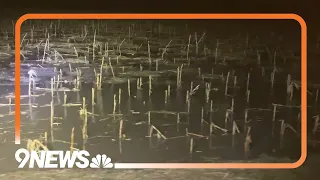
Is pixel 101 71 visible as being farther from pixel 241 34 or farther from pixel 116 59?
pixel 241 34

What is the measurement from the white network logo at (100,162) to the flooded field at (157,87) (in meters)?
0.04

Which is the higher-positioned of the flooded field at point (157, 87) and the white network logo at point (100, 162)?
the flooded field at point (157, 87)

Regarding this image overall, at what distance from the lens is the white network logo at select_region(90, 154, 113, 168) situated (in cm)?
114

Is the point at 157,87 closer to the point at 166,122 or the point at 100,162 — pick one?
the point at 166,122

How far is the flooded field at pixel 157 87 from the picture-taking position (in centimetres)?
115

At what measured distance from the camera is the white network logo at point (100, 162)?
3.74 feet

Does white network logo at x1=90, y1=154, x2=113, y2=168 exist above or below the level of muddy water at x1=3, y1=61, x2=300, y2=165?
below

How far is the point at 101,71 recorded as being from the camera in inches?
45.8

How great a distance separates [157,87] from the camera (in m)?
1.16

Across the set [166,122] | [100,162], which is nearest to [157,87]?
[166,122]

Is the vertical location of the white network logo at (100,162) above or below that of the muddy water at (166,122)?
below

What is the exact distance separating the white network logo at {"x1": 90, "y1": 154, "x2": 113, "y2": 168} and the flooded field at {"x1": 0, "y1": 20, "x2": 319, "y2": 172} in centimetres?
4

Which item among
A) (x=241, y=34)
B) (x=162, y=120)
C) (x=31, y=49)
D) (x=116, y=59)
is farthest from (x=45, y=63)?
(x=241, y=34)

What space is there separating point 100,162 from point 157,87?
0.76 ft
